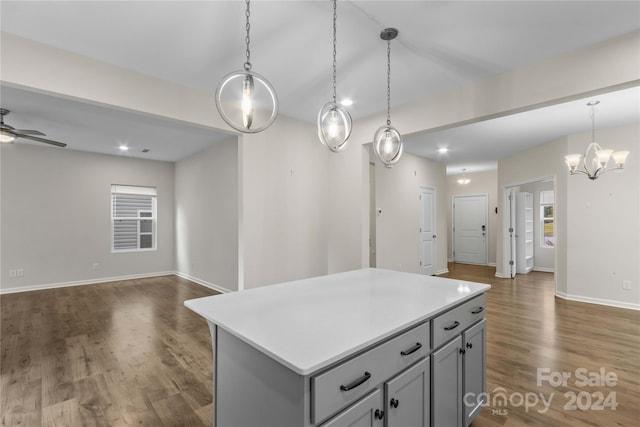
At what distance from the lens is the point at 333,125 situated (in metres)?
2.01

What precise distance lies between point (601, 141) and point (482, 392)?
479cm

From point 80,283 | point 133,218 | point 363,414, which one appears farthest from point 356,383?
point 133,218

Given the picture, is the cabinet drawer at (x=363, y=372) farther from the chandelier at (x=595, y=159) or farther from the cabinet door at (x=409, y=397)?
the chandelier at (x=595, y=159)

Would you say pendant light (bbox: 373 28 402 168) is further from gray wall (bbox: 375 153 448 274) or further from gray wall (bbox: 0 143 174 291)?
gray wall (bbox: 0 143 174 291)

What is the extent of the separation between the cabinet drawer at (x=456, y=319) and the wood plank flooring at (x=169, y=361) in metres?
0.79

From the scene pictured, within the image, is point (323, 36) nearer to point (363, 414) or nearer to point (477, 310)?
point (477, 310)

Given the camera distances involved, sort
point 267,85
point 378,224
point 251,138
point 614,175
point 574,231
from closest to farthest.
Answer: point 267,85, point 251,138, point 614,175, point 574,231, point 378,224

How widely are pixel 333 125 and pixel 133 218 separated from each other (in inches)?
258

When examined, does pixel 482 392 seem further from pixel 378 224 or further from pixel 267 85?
pixel 378 224

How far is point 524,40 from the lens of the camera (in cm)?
238

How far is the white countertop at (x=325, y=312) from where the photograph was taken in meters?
1.05

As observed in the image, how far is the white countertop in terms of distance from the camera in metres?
1.05

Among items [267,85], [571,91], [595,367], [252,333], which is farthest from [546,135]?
[252,333]

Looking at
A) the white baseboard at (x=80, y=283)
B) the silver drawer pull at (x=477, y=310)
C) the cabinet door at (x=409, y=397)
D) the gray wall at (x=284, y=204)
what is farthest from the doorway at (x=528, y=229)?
the white baseboard at (x=80, y=283)
